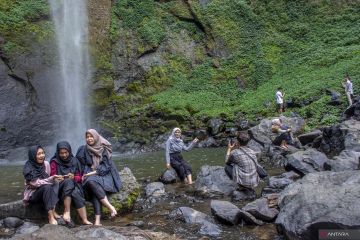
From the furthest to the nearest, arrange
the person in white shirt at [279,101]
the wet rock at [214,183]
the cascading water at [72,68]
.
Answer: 1. the cascading water at [72,68]
2. the person in white shirt at [279,101]
3. the wet rock at [214,183]

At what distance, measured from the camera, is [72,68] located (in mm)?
26656

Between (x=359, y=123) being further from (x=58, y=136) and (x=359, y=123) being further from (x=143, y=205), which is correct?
(x=58, y=136)

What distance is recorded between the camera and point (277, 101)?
22.8 meters

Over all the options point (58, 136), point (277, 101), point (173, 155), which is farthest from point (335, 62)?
point (173, 155)

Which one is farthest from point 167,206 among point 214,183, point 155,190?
point 214,183

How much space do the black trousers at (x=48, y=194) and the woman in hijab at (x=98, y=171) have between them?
0.58 metres

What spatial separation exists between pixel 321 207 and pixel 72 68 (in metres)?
23.3

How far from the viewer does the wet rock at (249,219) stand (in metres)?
6.74

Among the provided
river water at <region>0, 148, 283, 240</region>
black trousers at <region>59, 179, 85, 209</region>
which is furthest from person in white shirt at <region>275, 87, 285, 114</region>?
black trousers at <region>59, 179, 85, 209</region>

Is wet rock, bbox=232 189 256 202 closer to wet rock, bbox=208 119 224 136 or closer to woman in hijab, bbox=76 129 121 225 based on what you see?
woman in hijab, bbox=76 129 121 225

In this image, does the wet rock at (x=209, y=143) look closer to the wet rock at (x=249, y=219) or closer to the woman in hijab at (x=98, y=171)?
the woman in hijab at (x=98, y=171)

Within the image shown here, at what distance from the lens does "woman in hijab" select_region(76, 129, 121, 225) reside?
308 inches

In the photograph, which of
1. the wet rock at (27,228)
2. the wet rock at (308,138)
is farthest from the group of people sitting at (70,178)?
the wet rock at (308,138)

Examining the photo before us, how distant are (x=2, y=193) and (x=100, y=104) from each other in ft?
50.8
